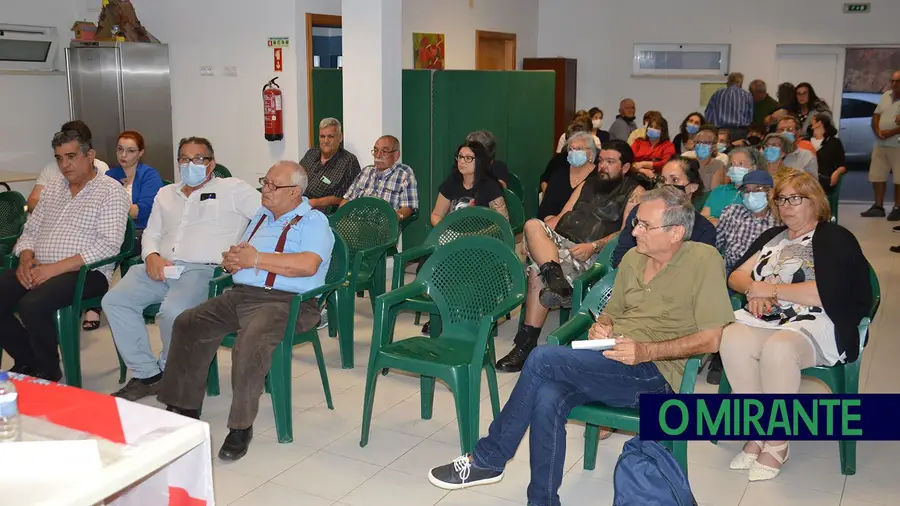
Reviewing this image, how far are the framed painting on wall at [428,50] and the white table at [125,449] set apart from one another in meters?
7.14

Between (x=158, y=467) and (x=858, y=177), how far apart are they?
40.9ft

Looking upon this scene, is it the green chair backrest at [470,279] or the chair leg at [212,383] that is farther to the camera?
the chair leg at [212,383]

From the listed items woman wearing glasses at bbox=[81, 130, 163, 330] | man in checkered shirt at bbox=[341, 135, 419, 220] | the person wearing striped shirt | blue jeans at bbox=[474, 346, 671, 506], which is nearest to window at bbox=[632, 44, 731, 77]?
the person wearing striped shirt

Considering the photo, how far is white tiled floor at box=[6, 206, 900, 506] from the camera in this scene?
3.18 m

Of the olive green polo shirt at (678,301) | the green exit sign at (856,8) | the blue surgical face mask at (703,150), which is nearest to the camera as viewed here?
the olive green polo shirt at (678,301)

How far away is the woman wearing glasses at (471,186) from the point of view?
521 cm

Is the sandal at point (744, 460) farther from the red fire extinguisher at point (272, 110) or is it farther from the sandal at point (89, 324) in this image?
the red fire extinguisher at point (272, 110)

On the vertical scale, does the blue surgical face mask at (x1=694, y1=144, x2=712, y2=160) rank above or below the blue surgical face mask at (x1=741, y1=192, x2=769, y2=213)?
above

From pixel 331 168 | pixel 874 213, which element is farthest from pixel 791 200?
pixel 874 213

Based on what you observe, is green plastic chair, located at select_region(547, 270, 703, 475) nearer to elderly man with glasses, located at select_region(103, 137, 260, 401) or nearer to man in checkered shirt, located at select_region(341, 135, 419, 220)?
elderly man with glasses, located at select_region(103, 137, 260, 401)

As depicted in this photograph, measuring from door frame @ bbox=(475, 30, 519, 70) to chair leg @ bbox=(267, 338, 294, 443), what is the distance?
7.14m

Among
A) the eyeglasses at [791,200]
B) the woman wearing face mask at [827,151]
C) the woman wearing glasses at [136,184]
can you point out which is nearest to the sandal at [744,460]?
the eyeglasses at [791,200]

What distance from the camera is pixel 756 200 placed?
4105mm

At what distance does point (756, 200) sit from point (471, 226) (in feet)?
4.94
